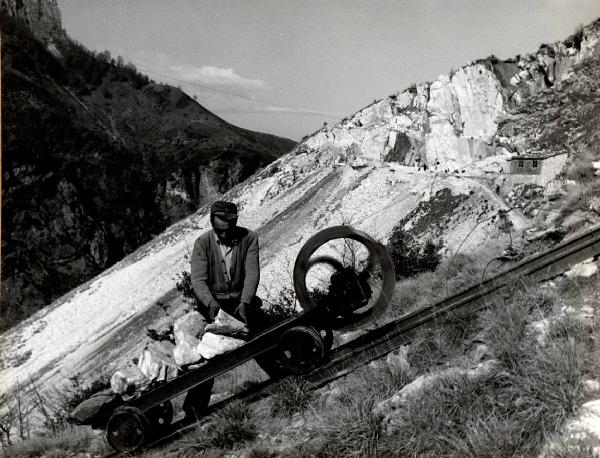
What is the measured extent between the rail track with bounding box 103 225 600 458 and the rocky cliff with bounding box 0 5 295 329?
3442 centimetres

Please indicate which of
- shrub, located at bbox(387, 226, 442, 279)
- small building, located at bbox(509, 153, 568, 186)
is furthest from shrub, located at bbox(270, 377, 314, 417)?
small building, located at bbox(509, 153, 568, 186)

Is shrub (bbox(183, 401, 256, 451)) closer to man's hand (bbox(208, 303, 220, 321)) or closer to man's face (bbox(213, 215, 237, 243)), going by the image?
man's hand (bbox(208, 303, 220, 321))

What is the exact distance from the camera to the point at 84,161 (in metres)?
56.5

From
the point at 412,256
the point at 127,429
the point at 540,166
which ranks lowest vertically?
the point at 412,256

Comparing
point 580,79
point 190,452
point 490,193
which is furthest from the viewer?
point 580,79

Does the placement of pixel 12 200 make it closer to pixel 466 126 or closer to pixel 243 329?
pixel 466 126

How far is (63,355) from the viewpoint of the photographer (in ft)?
60.2

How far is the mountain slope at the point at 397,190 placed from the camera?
658 inches

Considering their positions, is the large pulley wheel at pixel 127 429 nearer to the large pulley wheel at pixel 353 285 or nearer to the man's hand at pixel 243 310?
the man's hand at pixel 243 310

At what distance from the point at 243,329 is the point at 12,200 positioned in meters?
53.3

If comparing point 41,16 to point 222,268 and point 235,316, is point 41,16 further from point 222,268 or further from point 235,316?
point 235,316

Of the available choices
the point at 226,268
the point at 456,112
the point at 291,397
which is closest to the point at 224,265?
the point at 226,268

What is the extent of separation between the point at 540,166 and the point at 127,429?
17.9 m

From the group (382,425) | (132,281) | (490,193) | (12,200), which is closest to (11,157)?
(12,200)
